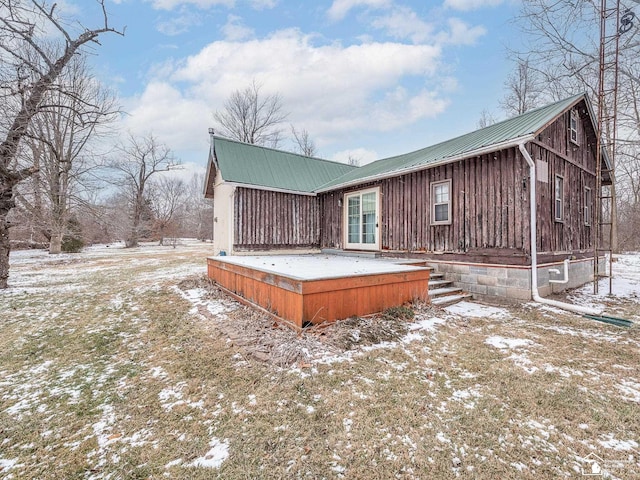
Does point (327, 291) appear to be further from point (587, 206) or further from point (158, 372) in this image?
point (587, 206)

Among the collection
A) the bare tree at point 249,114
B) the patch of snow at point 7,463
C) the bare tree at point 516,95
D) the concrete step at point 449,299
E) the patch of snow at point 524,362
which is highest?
the bare tree at point 249,114

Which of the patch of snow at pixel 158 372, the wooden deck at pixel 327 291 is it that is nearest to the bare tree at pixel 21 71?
the wooden deck at pixel 327 291

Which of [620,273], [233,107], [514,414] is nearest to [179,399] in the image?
[514,414]

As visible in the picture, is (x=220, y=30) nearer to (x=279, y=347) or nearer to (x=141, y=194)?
(x=279, y=347)

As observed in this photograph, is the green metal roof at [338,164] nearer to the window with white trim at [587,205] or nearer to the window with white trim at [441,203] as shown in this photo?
the window with white trim at [441,203]

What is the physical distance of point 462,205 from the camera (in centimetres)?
661

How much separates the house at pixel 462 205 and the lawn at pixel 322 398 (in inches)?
72.9

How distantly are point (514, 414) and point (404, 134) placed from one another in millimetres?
16563

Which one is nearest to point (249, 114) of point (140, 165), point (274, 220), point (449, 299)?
point (140, 165)

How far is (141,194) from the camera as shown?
87.9 feet

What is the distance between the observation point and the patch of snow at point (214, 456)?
1.78 m

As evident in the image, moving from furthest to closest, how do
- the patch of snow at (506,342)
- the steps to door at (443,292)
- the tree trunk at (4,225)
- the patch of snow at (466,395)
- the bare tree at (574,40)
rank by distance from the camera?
the tree trunk at (4,225)
the bare tree at (574,40)
the steps to door at (443,292)
the patch of snow at (506,342)
the patch of snow at (466,395)

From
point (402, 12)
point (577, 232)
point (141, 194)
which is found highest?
point (402, 12)

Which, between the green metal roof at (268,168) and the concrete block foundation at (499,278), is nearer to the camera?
the concrete block foundation at (499,278)
